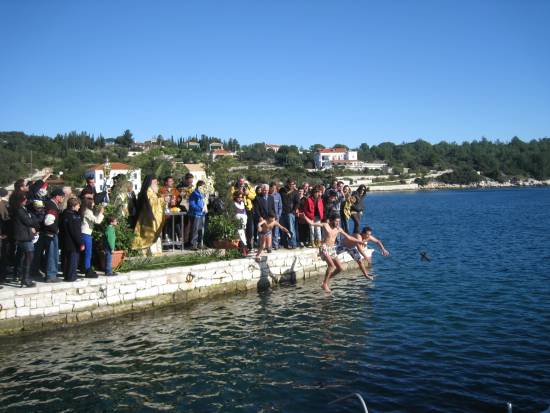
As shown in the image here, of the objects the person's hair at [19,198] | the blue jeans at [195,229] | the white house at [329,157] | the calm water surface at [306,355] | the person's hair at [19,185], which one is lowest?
the calm water surface at [306,355]

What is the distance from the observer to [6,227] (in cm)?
1112

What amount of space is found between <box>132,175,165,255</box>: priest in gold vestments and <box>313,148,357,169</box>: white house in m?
150

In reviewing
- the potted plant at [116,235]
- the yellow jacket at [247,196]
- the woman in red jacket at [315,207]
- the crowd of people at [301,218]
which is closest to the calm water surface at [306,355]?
the crowd of people at [301,218]

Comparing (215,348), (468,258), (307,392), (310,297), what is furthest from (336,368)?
(468,258)

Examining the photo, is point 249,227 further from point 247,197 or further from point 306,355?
point 306,355

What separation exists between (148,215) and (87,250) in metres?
2.26

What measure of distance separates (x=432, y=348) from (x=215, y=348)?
4373mm

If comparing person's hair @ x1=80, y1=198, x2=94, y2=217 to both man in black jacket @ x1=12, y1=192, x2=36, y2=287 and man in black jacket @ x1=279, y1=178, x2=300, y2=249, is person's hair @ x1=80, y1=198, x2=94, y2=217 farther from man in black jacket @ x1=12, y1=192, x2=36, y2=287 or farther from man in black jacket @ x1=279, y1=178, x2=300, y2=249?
man in black jacket @ x1=279, y1=178, x2=300, y2=249

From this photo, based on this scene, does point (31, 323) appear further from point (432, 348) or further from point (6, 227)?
point (432, 348)

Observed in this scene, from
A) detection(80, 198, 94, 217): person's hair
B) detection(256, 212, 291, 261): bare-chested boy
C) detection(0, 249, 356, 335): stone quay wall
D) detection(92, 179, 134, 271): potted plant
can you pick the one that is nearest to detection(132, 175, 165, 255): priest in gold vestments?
detection(92, 179, 134, 271): potted plant

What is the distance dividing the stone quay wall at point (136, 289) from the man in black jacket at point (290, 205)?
0.89 metres

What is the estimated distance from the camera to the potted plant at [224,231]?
1521 centimetres

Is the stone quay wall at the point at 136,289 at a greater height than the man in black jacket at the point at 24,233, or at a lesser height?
lesser

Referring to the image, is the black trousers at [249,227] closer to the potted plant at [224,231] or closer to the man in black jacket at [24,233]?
the potted plant at [224,231]
